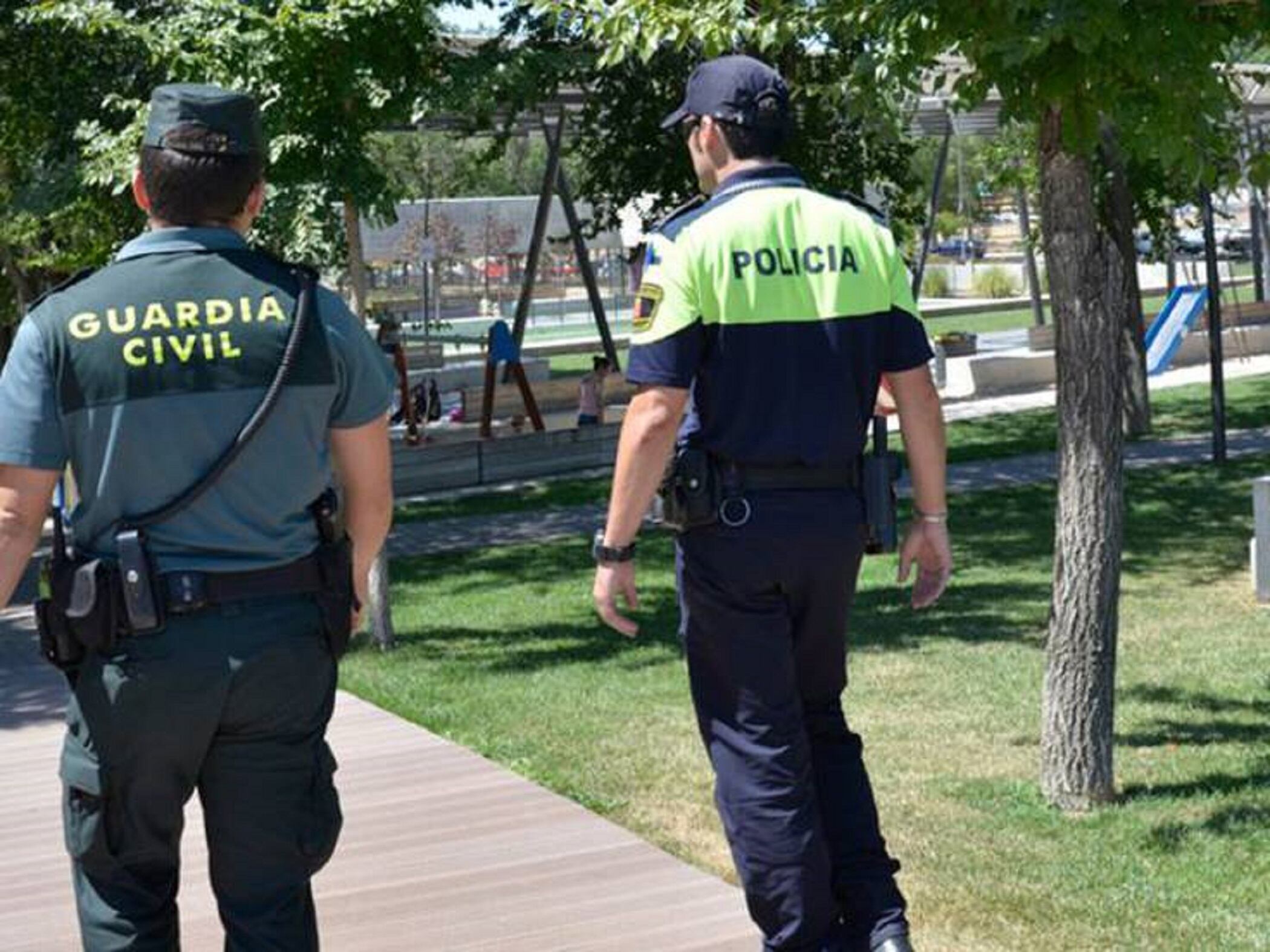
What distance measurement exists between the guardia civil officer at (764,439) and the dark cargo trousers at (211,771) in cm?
108

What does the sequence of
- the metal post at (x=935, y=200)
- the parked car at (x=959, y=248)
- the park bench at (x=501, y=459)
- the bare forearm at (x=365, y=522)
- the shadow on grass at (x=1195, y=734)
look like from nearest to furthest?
the bare forearm at (x=365, y=522)
the shadow on grass at (x=1195, y=734)
the park bench at (x=501, y=459)
the metal post at (x=935, y=200)
the parked car at (x=959, y=248)

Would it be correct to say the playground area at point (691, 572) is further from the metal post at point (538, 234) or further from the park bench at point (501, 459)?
the metal post at point (538, 234)

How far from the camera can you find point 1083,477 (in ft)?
22.1

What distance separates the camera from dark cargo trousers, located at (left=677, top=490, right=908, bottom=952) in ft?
14.8

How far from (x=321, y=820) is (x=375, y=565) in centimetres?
665

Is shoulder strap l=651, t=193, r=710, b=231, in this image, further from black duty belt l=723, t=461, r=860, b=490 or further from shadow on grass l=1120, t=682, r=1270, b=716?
shadow on grass l=1120, t=682, r=1270, b=716

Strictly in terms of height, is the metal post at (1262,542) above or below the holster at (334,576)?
below

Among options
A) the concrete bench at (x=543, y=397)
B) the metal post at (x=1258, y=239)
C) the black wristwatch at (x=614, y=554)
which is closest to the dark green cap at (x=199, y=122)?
the black wristwatch at (x=614, y=554)

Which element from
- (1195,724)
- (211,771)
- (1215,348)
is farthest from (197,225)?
(1215,348)

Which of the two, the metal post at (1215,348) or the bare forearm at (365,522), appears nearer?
the bare forearm at (365,522)

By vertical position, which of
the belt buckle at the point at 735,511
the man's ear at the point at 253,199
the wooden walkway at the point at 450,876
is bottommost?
the wooden walkway at the point at 450,876

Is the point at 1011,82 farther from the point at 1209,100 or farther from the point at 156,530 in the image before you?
the point at 156,530

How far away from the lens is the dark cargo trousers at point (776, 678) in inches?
177

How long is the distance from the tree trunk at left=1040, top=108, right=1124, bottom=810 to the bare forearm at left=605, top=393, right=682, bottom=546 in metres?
2.55
